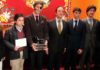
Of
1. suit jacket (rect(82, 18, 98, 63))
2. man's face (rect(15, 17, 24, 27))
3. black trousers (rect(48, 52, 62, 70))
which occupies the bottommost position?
black trousers (rect(48, 52, 62, 70))

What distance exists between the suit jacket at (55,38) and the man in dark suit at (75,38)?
159 millimetres

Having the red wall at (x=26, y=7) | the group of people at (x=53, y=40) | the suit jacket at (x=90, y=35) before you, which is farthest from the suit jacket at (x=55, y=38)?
the red wall at (x=26, y=7)

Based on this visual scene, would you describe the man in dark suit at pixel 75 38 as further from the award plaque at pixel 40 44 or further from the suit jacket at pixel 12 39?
the suit jacket at pixel 12 39

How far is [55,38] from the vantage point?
14.8 ft

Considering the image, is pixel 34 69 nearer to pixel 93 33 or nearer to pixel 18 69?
pixel 18 69

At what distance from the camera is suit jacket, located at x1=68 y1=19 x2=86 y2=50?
4.64 m

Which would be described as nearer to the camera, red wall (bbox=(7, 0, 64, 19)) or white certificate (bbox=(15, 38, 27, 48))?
white certificate (bbox=(15, 38, 27, 48))

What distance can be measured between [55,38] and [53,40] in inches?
2.4

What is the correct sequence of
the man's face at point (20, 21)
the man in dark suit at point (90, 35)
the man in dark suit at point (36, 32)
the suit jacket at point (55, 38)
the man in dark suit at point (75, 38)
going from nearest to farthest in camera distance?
the man's face at point (20, 21), the man in dark suit at point (36, 32), the suit jacket at point (55, 38), the man in dark suit at point (75, 38), the man in dark suit at point (90, 35)

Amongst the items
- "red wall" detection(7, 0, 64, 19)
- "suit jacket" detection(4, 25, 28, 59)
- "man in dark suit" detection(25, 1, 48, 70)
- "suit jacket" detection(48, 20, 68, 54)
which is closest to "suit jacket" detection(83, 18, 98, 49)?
"suit jacket" detection(48, 20, 68, 54)

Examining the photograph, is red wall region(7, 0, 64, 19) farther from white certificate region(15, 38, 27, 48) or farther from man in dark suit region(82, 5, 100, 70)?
white certificate region(15, 38, 27, 48)

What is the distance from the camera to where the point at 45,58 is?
16.2ft

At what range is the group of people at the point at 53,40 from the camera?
13.5 ft

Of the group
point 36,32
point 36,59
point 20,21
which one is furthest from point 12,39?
point 36,59
